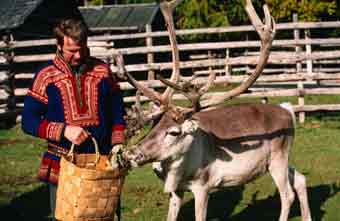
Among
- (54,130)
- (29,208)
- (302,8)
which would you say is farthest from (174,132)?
(302,8)

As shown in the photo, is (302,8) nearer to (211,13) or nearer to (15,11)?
(211,13)

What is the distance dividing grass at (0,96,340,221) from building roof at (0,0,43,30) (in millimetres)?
8084

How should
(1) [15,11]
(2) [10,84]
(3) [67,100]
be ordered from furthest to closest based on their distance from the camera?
(1) [15,11] < (2) [10,84] < (3) [67,100]

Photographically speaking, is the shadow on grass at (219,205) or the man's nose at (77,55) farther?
the shadow on grass at (219,205)

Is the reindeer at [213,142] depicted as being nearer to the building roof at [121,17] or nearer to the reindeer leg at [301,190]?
the reindeer leg at [301,190]

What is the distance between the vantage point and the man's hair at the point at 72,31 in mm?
4270

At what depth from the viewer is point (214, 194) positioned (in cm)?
778

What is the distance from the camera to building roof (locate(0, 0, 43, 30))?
59.3 feet

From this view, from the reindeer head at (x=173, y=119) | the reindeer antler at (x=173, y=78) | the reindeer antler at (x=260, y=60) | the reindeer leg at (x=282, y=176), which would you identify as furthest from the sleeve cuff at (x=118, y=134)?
the reindeer leg at (x=282, y=176)

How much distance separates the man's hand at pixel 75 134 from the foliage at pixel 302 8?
18940mm

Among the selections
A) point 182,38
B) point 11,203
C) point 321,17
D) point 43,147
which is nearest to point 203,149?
point 11,203

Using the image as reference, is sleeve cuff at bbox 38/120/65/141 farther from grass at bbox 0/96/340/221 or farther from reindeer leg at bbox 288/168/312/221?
reindeer leg at bbox 288/168/312/221

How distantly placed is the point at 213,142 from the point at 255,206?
156 cm

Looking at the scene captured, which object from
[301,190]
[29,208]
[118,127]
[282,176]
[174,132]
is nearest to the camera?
[118,127]
